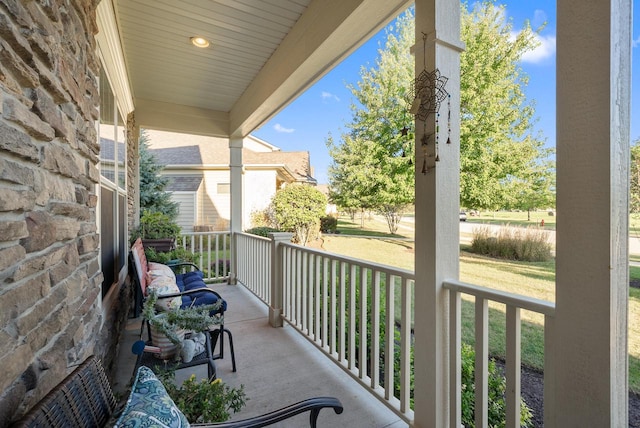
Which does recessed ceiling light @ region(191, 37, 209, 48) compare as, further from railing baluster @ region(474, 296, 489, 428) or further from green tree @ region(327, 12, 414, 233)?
green tree @ region(327, 12, 414, 233)

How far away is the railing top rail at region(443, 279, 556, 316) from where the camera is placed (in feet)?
3.83

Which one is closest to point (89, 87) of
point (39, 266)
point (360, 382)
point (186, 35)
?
point (39, 266)

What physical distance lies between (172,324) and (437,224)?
Answer: 5.57ft

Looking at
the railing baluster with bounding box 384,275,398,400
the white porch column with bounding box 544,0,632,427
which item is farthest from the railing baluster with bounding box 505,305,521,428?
the railing baluster with bounding box 384,275,398,400

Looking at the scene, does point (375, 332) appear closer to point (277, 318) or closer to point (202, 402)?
point (202, 402)

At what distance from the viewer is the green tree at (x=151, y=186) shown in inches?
346

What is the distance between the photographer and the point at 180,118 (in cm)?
494

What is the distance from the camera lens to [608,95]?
96cm

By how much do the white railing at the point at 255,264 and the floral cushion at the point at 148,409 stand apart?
9.43 feet

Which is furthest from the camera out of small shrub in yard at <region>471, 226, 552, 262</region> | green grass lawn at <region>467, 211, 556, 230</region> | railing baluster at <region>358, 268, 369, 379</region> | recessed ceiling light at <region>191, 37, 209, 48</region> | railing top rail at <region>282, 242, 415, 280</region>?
green grass lawn at <region>467, 211, 556, 230</region>

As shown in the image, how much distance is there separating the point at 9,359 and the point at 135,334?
2.91m

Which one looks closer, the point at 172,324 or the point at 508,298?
the point at 508,298

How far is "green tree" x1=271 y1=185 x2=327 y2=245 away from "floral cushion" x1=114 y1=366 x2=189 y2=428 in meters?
7.49

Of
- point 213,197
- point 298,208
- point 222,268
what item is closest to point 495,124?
point 298,208
